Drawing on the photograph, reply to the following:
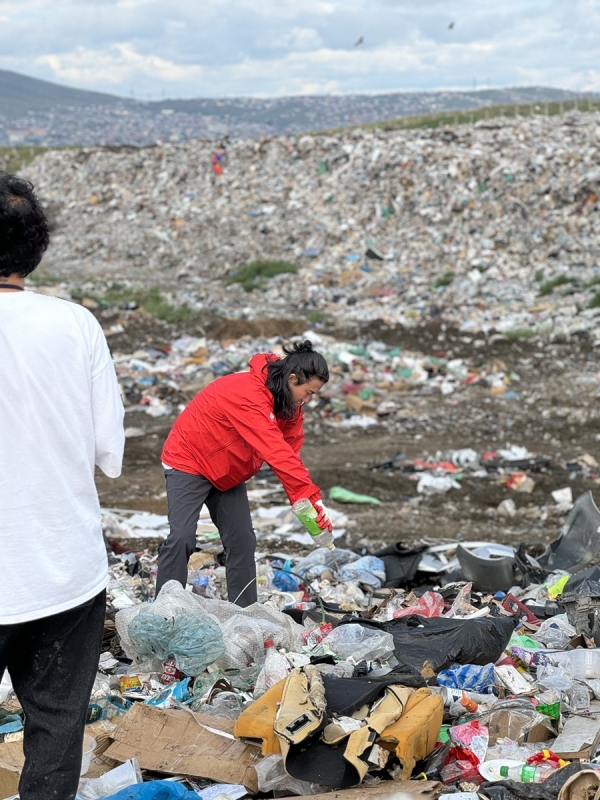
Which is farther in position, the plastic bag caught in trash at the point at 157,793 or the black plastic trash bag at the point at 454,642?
the black plastic trash bag at the point at 454,642

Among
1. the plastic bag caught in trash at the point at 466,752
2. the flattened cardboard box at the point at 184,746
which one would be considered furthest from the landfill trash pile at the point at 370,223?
the flattened cardboard box at the point at 184,746

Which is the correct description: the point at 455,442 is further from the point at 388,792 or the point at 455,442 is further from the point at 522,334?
the point at 388,792

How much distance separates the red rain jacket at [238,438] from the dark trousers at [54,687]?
5.31 ft

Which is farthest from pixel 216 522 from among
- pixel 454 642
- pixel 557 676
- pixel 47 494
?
pixel 47 494

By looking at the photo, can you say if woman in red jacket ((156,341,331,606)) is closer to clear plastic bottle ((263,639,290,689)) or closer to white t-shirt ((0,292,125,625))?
clear plastic bottle ((263,639,290,689))

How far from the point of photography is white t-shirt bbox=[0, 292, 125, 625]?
187cm

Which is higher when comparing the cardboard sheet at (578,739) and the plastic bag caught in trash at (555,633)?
the cardboard sheet at (578,739)

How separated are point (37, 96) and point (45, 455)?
605ft

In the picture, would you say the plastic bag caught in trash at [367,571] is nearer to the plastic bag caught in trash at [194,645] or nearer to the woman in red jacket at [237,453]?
the woman in red jacket at [237,453]

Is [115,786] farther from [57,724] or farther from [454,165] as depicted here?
[454,165]

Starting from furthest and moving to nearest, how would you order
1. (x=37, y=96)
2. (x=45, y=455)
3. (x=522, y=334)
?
(x=37, y=96)
(x=522, y=334)
(x=45, y=455)

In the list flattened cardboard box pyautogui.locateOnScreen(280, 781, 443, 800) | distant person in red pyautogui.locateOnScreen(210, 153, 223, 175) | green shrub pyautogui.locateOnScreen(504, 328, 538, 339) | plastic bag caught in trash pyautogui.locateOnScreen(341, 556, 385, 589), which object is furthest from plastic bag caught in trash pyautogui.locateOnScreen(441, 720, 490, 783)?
distant person in red pyautogui.locateOnScreen(210, 153, 223, 175)

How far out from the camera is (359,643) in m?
3.64

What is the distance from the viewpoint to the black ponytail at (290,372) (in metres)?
3.65
